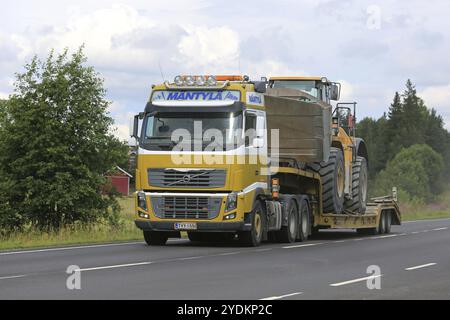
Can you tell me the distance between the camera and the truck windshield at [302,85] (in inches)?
1080

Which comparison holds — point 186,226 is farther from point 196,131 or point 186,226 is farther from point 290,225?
point 290,225

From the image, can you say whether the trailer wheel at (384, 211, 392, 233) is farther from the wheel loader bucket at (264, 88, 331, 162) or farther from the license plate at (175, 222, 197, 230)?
the license plate at (175, 222, 197, 230)

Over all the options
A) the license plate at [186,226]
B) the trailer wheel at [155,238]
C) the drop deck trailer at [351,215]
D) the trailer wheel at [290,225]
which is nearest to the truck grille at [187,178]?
the license plate at [186,226]

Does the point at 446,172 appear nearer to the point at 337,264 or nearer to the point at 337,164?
the point at 337,164

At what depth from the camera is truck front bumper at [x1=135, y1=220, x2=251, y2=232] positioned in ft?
74.6

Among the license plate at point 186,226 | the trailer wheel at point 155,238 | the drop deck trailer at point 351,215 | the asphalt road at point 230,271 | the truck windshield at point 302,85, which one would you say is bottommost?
the asphalt road at point 230,271

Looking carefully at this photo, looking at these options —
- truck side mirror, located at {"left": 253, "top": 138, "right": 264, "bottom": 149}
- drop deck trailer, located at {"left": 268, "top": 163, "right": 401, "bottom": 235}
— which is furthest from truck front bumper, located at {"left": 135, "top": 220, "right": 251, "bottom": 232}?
drop deck trailer, located at {"left": 268, "top": 163, "right": 401, "bottom": 235}

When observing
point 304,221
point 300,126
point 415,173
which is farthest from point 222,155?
point 415,173

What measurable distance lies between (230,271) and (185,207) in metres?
6.69

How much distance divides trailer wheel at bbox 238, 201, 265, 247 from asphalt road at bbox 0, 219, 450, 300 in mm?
232

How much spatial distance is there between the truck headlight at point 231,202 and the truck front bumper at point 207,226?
13.3 inches

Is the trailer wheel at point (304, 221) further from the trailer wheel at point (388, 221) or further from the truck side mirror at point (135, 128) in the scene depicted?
the trailer wheel at point (388, 221)

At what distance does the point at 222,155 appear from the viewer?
22594mm
